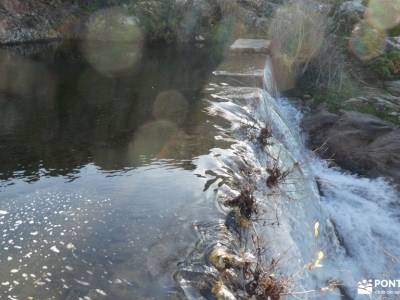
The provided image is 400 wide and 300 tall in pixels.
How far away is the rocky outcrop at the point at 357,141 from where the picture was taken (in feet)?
33.2

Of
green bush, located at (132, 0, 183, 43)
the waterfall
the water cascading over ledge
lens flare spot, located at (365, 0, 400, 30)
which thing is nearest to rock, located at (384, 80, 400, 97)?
lens flare spot, located at (365, 0, 400, 30)

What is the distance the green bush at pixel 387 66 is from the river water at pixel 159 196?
5.79 metres

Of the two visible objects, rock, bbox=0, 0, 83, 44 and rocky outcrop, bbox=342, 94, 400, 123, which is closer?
rocky outcrop, bbox=342, 94, 400, 123

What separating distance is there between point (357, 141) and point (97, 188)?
7136 millimetres

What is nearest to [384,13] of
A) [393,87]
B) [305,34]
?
[393,87]

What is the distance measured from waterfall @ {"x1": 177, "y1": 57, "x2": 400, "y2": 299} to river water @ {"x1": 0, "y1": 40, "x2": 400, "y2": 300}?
3 centimetres

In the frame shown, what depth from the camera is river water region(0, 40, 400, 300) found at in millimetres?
4516

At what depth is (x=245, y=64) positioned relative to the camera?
13922 millimetres

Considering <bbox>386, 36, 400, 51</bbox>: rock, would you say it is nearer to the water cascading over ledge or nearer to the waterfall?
the waterfall

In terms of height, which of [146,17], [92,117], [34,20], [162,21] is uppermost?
[146,17]

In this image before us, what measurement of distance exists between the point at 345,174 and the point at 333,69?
5820mm

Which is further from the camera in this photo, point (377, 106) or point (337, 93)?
point (337, 93)

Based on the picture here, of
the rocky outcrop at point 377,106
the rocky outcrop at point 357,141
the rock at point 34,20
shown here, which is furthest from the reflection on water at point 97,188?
the rock at point 34,20

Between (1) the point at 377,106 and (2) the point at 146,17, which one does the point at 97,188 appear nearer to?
(1) the point at 377,106
